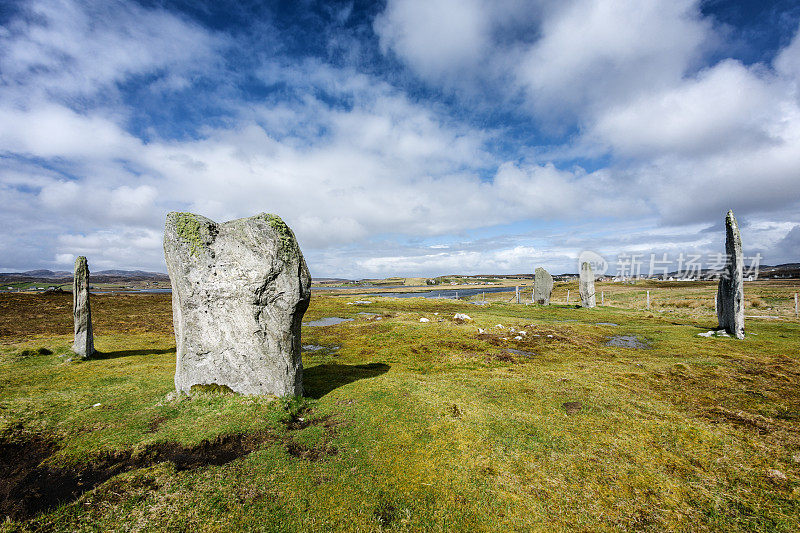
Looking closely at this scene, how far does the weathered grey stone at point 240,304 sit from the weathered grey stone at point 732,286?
24.0m

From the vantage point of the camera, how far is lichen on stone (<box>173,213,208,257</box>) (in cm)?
915

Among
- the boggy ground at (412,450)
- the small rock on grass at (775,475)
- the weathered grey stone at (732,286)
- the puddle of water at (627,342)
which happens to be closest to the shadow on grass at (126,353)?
the boggy ground at (412,450)

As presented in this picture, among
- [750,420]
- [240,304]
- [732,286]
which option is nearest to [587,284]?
[732,286]

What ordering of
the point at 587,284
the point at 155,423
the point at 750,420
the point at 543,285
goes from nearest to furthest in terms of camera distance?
the point at 155,423 → the point at 750,420 → the point at 587,284 → the point at 543,285

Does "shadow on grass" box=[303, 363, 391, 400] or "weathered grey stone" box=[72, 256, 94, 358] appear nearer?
"shadow on grass" box=[303, 363, 391, 400]

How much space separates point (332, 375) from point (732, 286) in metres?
23.0

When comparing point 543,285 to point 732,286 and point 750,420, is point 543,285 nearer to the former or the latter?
point 732,286

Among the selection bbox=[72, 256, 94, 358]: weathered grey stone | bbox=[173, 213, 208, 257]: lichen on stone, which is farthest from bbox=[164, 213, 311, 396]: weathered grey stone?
bbox=[72, 256, 94, 358]: weathered grey stone

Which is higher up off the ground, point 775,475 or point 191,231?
point 191,231

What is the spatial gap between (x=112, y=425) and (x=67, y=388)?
5.07 meters

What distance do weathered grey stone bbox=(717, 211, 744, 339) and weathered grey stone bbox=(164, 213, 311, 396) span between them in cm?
2398

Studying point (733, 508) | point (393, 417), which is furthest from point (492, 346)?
point (733, 508)

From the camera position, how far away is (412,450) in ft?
22.4

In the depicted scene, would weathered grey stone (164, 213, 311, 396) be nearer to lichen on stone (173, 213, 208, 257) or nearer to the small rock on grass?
lichen on stone (173, 213, 208, 257)
